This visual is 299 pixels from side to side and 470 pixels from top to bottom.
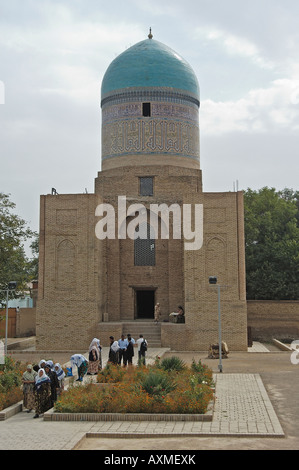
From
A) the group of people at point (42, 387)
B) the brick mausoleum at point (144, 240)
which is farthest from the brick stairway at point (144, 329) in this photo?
the group of people at point (42, 387)

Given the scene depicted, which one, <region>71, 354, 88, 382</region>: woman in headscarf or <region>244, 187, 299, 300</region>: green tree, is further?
<region>244, 187, 299, 300</region>: green tree

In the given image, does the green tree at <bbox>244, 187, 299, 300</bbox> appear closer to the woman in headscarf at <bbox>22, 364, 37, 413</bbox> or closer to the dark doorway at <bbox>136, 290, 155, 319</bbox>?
the dark doorway at <bbox>136, 290, 155, 319</bbox>

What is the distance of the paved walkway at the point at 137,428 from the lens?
27.8 feet

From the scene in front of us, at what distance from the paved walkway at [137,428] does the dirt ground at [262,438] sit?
135 millimetres

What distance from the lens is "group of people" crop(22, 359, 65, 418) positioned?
408 inches

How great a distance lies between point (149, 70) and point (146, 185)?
505 cm

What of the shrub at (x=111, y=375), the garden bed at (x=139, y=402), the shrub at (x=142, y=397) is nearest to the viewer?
the garden bed at (x=139, y=402)

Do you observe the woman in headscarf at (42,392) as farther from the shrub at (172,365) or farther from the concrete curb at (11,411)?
the shrub at (172,365)

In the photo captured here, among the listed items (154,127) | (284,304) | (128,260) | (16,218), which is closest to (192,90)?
(154,127)

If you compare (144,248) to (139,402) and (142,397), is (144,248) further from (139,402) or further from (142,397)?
(139,402)

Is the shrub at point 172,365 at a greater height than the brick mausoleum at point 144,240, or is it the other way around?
the brick mausoleum at point 144,240

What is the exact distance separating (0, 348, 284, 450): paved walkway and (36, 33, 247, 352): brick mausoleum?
33.1 ft

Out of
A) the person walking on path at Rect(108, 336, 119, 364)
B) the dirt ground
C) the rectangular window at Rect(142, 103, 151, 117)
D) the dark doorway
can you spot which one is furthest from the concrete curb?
the rectangular window at Rect(142, 103, 151, 117)
